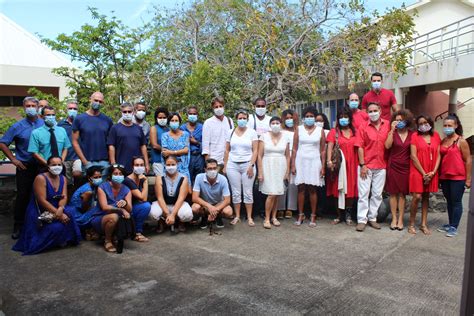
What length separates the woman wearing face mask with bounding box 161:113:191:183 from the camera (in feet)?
19.1

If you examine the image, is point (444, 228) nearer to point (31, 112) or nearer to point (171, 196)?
point (171, 196)

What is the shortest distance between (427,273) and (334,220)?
7.45 ft

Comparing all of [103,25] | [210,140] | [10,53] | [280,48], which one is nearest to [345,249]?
[210,140]

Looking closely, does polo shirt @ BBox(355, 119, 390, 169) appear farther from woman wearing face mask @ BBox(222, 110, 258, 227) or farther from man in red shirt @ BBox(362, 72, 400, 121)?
woman wearing face mask @ BBox(222, 110, 258, 227)

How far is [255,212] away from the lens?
697cm

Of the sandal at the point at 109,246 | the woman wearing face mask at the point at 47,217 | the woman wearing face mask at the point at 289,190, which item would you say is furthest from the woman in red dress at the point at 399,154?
the woman wearing face mask at the point at 47,217

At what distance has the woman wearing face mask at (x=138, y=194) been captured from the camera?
17.5ft

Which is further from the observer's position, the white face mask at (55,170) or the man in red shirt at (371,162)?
the man in red shirt at (371,162)

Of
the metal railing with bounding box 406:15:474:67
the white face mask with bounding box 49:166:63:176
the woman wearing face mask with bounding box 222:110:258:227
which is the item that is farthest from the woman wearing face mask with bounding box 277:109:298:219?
the metal railing with bounding box 406:15:474:67

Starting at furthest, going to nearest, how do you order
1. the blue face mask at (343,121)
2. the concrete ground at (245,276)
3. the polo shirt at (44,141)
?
the blue face mask at (343,121) < the polo shirt at (44,141) < the concrete ground at (245,276)

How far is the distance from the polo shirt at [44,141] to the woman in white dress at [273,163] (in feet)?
9.22

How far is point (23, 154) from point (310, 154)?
401cm

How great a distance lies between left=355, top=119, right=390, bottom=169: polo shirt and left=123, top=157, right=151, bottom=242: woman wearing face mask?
3.11m

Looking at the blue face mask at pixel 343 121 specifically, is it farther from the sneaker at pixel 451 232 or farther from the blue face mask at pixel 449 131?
the sneaker at pixel 451 232
